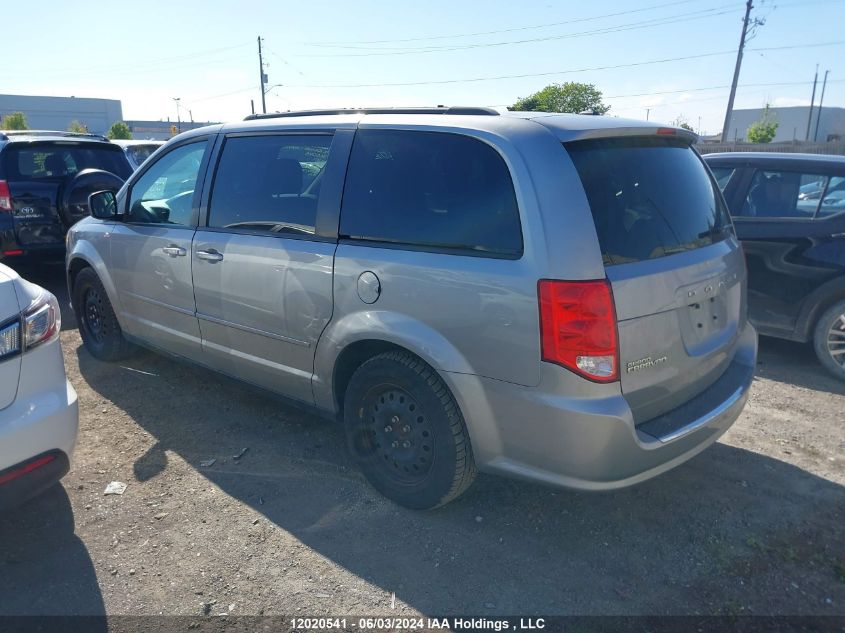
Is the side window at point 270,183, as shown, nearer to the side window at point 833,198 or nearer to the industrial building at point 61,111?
the side window at point 833,198

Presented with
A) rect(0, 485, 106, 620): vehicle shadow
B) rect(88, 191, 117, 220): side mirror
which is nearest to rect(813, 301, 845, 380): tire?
rect(0, 485, 106, 620): vehicle shadow

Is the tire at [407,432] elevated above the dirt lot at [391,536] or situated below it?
above

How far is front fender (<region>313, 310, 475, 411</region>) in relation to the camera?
280cm

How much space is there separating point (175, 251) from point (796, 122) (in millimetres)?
89695

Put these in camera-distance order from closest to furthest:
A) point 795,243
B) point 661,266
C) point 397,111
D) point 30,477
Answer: point 30,477, point 661,266, point 397,111, point 795,243

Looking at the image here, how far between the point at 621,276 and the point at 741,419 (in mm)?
2345

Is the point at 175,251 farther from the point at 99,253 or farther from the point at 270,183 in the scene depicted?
the point at 99,253

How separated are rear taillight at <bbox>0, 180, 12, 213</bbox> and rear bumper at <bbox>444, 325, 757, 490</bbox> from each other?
6263mm

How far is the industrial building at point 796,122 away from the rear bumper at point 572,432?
7672 cm

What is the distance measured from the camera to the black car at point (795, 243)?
4.95 m

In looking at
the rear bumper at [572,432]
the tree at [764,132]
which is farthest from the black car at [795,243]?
the tree at [764,132]

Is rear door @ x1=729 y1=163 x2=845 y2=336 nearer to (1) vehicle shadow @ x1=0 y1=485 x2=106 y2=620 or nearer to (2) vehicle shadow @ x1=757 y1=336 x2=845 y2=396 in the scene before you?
(2) vehicle shadow @ x1=757 y1=336 x2=845 y2=396

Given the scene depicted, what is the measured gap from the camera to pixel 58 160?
7.52 m

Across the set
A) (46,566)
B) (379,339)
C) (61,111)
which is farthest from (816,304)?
(61,111)
